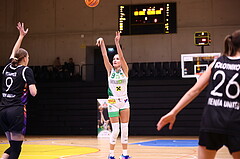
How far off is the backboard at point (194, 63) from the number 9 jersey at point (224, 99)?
31.8 feet

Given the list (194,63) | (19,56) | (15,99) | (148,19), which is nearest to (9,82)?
(15,99)

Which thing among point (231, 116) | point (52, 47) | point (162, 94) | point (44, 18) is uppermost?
point (44, 18)

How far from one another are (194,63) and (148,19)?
408cm

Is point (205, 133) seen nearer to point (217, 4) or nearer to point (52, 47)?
point (217, 4)

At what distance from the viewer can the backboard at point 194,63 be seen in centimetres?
1257

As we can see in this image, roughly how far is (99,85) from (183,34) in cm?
473

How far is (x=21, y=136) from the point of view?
170 inches

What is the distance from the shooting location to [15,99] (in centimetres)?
434

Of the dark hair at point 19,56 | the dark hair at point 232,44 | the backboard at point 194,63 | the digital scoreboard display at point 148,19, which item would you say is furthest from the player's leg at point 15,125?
the digital scoreboard display at point 148,19

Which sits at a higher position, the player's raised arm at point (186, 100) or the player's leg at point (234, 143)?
the player's raised arm at point (186, 100)

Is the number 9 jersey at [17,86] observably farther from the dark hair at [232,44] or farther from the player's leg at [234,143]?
the player's leg at [234,143]

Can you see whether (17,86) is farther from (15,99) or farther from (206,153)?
(206,153)

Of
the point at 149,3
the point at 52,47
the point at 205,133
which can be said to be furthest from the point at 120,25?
the point at 205,133

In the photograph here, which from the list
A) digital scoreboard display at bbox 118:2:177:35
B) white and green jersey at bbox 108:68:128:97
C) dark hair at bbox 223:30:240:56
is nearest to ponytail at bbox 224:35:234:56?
dark hair at bbox 223:30:240:56
